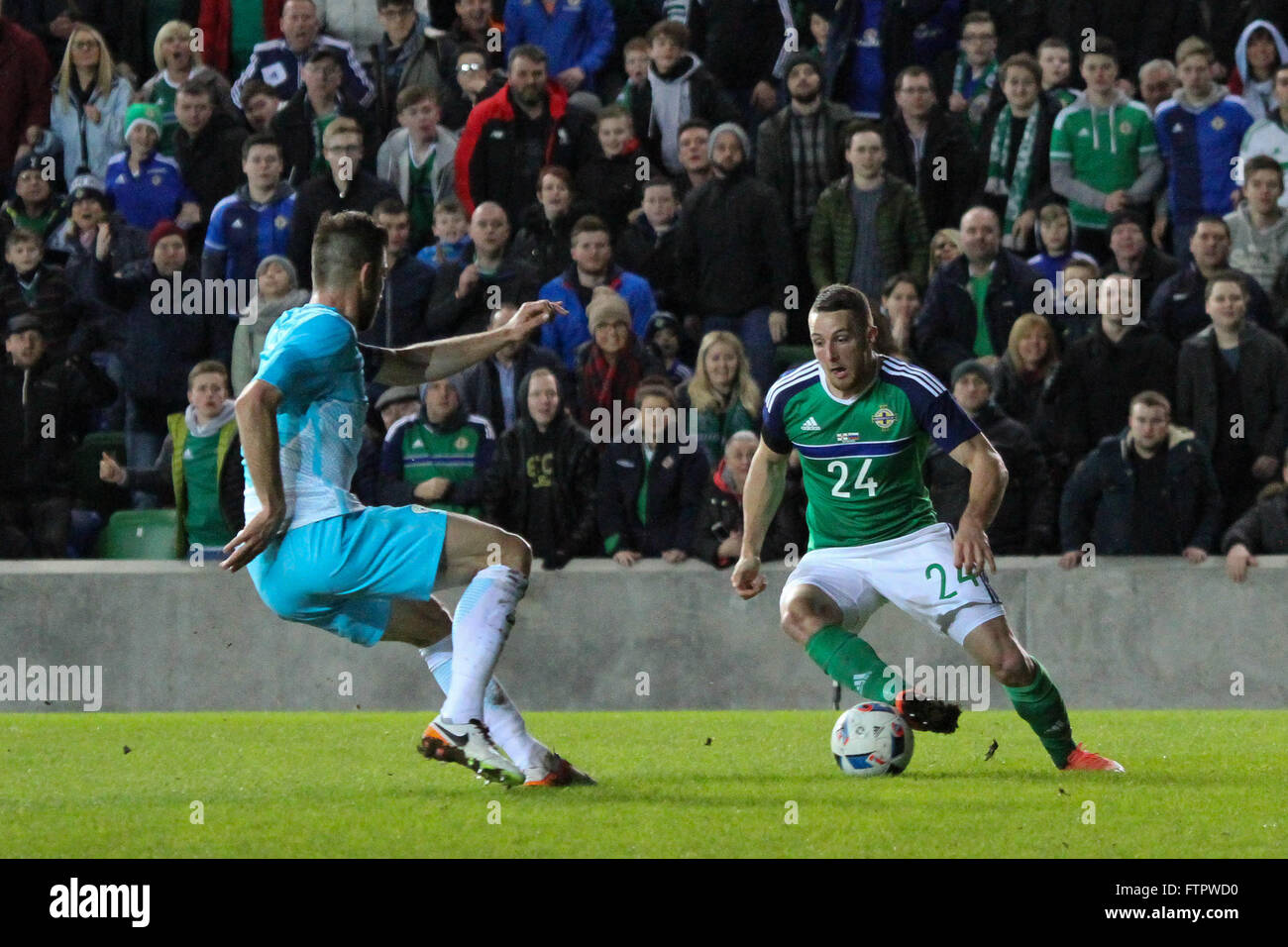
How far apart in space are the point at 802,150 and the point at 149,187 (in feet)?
15.0

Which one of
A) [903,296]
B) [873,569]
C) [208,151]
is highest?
[208,151]

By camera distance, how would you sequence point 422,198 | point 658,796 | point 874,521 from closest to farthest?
point 658,796 < point 874,521 < point 422,198

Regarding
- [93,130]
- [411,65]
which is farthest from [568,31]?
[93,130]

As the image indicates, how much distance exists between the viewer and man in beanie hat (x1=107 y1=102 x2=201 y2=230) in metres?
14.8

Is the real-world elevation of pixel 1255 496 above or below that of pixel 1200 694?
above

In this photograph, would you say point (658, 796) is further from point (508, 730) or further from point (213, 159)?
point (213, 159)

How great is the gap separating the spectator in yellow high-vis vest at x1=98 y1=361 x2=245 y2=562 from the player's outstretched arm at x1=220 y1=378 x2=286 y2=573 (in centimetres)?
569

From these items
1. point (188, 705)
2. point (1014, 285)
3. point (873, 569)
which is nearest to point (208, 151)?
point (188, 705)

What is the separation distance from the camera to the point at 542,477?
40.5ft

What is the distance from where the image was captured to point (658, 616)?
12.4m

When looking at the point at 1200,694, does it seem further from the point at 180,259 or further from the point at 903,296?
the point at 180,259

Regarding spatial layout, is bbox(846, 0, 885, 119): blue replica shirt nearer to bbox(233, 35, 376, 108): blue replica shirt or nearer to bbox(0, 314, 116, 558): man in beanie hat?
bbox(233, 35, 376, 108): blue replica shirt

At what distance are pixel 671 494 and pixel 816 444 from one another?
422 centimetres

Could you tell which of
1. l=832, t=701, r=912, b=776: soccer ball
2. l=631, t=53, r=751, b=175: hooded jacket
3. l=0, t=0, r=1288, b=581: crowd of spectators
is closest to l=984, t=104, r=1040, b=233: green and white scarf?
l=0, t=0, r=1288, b=581: crowd of spectators
